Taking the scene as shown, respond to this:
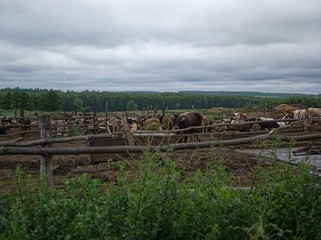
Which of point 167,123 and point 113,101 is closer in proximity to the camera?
point 167,123

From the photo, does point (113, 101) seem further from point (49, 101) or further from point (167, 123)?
point (167, 123)

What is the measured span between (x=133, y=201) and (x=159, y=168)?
529 mm

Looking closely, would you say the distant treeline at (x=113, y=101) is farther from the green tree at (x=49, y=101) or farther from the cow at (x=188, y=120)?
the cow at (x=188, y=120)

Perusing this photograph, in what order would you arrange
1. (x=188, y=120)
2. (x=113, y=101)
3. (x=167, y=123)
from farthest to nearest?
(x=113, y=101)
(x=188, y=120)
(x=167, y=123)

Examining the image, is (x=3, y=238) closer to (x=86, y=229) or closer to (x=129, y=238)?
(x=86, y=229)

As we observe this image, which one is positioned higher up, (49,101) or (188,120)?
(188,120)

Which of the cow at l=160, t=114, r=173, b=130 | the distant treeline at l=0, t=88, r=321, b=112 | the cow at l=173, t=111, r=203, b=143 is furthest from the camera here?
the distant treeline at l=0, t=88, r=321, b=112

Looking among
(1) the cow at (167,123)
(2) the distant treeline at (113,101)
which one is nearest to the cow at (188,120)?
(1) the cow at (167,123)

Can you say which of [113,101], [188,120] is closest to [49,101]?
[113,101]

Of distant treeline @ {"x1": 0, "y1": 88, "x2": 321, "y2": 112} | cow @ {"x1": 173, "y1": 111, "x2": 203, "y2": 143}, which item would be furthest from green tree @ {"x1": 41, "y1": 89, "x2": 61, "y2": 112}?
cow @ {"x1": 173, "y1": 111, "x2": 203, "y2": 143}

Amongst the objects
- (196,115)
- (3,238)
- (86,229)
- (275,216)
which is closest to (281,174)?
(275,216)

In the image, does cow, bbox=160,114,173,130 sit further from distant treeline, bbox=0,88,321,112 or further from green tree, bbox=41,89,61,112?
green tree, bbox=41,89,61,112

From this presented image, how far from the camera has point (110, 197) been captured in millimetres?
2873

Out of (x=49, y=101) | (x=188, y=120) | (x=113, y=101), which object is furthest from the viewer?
(x=113, y=101)
